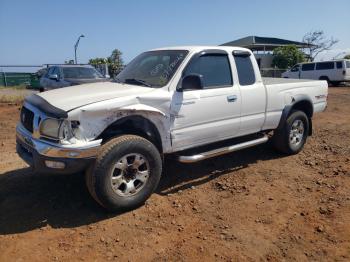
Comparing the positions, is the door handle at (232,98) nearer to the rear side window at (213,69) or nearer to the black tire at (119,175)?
the rear side window at (213,69)

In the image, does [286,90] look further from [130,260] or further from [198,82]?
[130,260]

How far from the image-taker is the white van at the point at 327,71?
23.9m

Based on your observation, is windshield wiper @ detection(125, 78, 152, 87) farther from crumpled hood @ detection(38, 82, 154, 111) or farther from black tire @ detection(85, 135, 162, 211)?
black tire @ detection(85, 135, 162, 211)

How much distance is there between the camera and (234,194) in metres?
4.77

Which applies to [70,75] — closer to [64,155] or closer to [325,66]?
[64,155]

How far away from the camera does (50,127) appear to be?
3.84 m

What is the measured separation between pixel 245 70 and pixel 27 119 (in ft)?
10.4

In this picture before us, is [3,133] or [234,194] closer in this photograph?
[234,194]

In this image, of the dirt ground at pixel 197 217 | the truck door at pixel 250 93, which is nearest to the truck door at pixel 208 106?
the truck door at pixel 250 93

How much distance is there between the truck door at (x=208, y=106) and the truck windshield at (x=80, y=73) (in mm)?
A: 8567

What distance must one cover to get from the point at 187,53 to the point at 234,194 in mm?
1975

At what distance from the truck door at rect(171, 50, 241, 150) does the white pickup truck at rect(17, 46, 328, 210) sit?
1cm

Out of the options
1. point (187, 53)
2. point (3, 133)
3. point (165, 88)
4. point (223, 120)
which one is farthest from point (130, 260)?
point (3, 133)

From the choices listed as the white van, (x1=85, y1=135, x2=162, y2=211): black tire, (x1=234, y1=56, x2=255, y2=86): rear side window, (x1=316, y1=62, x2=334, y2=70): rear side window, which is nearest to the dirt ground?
(x1=85, y1=135, x2=162, y2=211): black tire
